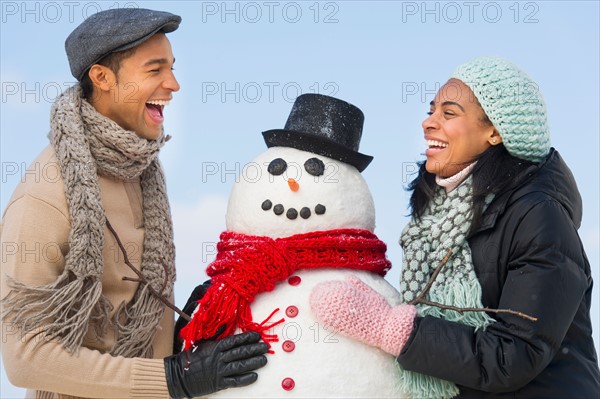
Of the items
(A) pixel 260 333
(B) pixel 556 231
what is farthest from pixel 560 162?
(A) pixel 260 333

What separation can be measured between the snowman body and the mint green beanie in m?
0.51

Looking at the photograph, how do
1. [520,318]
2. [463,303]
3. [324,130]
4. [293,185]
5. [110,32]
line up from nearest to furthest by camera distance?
[520,318], [463,303], [293,185], [324,130], [110,32]

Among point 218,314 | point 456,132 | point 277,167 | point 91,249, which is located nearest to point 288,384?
point 218,314

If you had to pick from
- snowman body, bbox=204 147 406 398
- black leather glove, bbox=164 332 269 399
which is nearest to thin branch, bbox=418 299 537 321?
snowman body, bbox=204 147 406 398

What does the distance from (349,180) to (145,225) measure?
85cm

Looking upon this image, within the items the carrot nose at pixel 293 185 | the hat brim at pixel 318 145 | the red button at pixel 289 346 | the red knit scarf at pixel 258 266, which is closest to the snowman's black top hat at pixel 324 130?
the hat brim at pixel 318 145

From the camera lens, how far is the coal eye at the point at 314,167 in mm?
2961

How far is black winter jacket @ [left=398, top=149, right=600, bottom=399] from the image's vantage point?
270 cm

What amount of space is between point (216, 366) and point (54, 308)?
1.99 feet

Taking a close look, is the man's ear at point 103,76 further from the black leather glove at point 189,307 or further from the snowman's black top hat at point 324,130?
the black leather glove at point 189,307

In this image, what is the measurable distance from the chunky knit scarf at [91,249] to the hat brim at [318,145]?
542 millimetres

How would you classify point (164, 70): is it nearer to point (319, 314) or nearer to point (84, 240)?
point (84, 240)

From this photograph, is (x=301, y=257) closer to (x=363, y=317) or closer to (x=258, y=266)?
(x=258, y=266)

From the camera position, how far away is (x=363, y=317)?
9.14 feet
